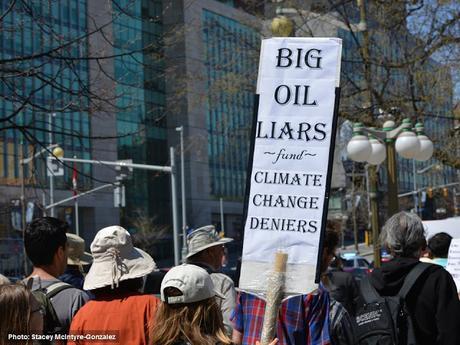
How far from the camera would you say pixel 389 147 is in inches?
608

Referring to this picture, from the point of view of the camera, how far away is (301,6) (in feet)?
59.3

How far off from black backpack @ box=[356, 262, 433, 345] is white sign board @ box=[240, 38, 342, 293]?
0.60m

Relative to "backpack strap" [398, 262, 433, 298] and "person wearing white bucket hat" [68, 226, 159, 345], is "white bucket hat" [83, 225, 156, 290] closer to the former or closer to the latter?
"person wearing white bucket hat" [68, 226, 159, 345]

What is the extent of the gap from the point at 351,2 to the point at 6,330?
1559 cm

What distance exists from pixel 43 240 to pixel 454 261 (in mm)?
3527

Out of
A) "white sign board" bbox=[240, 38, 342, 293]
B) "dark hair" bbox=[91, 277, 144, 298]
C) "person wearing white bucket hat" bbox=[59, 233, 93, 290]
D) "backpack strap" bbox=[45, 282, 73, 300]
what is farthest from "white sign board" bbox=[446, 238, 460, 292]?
"backpack strap" bbox=[45, 282, 73, 300]

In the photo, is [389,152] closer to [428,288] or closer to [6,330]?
[428,288]

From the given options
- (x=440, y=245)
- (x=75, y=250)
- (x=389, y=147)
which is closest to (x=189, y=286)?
(x=75, y=250)

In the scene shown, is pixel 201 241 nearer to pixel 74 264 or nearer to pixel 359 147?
pixel 74 264

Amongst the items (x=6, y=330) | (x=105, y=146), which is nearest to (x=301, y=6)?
(x=6, y=330)

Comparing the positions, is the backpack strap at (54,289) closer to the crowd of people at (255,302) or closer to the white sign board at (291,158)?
the crowd of people at (255,302)

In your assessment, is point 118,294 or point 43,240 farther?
point 43,240

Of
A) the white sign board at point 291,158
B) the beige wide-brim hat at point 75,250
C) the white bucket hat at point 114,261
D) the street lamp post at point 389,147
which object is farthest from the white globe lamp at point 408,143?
the white bucket hat at point 114,261

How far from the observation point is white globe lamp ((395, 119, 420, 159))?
14.0 metres
